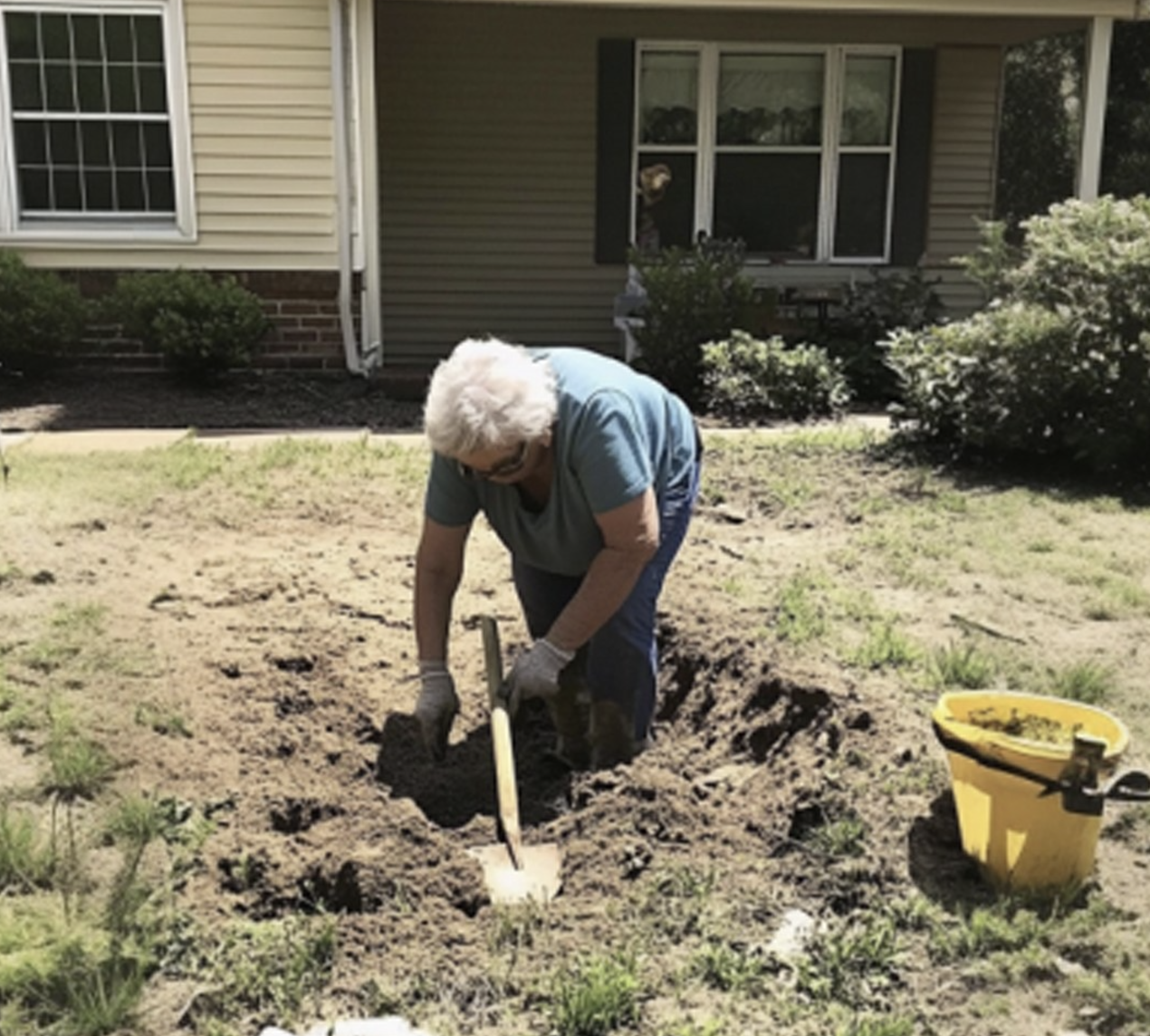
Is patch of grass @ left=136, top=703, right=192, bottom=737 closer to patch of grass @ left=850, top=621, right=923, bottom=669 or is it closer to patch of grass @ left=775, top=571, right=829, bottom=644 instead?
patch of grass @ left=775, top=571, right=829, bottom=644

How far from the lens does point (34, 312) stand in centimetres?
920

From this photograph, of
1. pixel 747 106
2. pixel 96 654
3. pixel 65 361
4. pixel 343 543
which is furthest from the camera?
pixel 747 106

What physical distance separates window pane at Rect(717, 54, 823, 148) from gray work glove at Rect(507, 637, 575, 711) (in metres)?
9.05

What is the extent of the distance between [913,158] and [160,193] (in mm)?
6496

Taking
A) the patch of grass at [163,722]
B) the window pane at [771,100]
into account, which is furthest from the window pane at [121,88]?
the patch of grass at [163,722]

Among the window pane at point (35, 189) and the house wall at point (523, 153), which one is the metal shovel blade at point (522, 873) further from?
the house wall at point (523, 153)

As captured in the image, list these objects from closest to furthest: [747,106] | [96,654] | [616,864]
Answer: [616,864] → [96,654] → [747,106]

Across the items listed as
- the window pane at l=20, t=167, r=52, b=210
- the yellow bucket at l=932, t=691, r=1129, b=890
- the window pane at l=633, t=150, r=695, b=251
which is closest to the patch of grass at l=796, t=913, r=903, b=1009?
the yellow bucket at l=932, t=691, r=1129, b=890

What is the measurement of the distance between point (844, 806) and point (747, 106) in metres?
9.47

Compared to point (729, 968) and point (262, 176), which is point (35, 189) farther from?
point (729, 968)

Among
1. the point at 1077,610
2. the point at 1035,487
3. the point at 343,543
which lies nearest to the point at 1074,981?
the point at 1077,610

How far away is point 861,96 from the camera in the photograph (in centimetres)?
1195

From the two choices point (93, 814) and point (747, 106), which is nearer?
point (93, 814)

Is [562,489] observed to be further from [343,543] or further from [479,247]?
[479,247]
